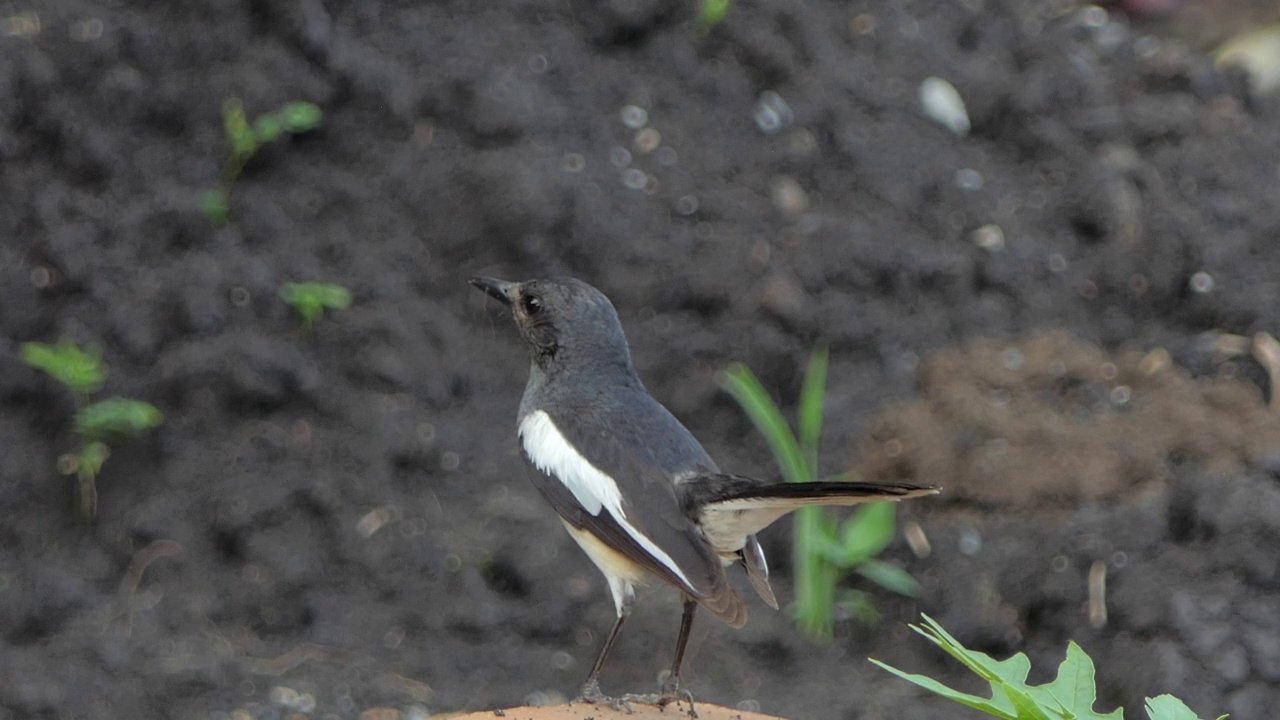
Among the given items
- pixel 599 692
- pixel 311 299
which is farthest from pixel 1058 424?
pixel 311 299

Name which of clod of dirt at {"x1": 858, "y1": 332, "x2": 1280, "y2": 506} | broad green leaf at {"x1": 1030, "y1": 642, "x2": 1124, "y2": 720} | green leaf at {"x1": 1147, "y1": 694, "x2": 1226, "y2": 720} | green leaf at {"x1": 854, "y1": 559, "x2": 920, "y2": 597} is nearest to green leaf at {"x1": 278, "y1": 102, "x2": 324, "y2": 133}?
clod of dirt at {"x1": 858, "y1": 332, "x2": 1280, "y2": 506}

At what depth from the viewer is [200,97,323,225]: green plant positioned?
6.21 metres

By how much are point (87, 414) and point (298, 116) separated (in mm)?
1522

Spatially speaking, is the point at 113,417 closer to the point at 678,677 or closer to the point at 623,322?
the point at 623,322

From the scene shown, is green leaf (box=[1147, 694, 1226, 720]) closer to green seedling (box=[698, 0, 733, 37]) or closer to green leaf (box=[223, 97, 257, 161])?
green leaf (box=[223, 97, 257, 161])

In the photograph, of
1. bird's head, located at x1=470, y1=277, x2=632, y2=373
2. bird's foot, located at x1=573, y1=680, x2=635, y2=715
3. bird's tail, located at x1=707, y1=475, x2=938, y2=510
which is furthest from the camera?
bird's head, located at x1=470, y1=277, x2=632, y2=373

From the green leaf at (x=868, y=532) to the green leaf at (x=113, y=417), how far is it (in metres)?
2.54

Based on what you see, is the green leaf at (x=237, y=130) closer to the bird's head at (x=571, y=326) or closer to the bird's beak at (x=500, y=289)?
the bird's beak at (x=500, y=289)

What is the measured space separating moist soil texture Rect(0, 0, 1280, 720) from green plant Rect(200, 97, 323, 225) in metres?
0.07

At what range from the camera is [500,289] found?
4.85m

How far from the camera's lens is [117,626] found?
5234 mm

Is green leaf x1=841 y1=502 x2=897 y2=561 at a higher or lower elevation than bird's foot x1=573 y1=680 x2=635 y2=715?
lower

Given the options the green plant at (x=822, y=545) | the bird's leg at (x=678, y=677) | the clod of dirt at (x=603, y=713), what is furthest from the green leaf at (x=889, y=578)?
the clod of dirt at (x=603, y=713)

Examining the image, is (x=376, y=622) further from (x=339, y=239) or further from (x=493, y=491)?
(x=339, y=239)
